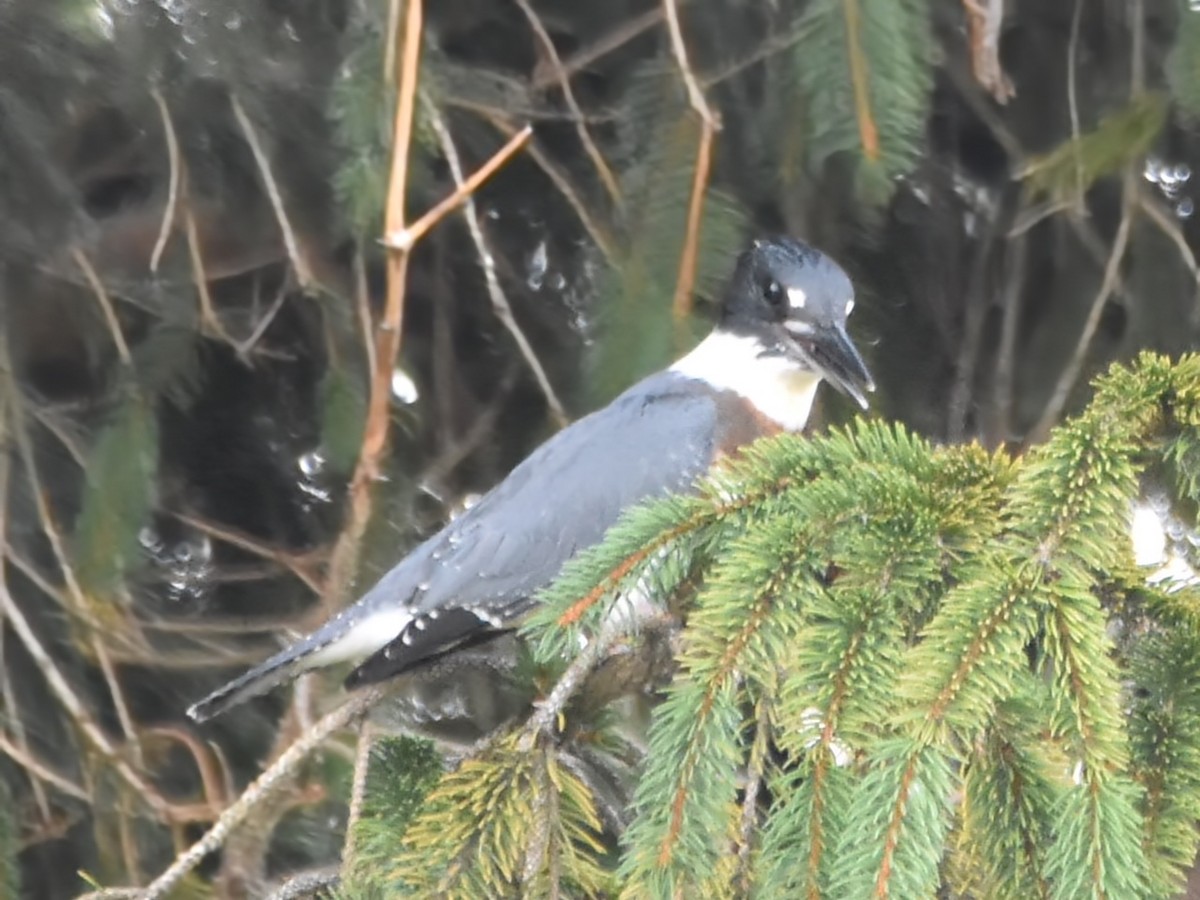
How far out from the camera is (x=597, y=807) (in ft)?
4.50

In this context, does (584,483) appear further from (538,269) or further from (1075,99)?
(1075,99)

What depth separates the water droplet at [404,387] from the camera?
8.19 ft

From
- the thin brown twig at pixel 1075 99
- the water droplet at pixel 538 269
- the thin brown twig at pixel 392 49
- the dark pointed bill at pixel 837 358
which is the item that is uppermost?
the thin brown twig at pixel 392 49

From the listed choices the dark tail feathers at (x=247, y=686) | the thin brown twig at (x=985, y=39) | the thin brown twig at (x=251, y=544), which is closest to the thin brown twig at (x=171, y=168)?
the thin brown twig at (x=251, y=544)

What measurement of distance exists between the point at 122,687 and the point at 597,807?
139 cm

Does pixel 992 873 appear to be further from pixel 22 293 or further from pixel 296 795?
pixel 22 293

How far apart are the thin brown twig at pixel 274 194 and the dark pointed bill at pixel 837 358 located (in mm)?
721

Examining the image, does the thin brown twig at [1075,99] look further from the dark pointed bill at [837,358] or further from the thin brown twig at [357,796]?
the thin brown twig at [357,796]

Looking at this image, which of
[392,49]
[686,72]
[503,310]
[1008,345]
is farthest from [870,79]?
[1008,345]

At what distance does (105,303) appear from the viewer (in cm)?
229

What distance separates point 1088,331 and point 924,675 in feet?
4.57

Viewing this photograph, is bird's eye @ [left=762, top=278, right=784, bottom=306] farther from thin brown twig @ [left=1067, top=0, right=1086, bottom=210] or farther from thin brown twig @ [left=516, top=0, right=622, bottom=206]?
thin brown twig @ [left=1067, top=0, right=1086, bottom=210]

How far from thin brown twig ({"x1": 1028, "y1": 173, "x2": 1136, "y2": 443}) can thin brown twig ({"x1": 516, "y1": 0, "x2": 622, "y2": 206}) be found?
27.4 inches

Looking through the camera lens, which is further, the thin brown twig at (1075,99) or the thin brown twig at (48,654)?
the thin brown twig at (48,654)
